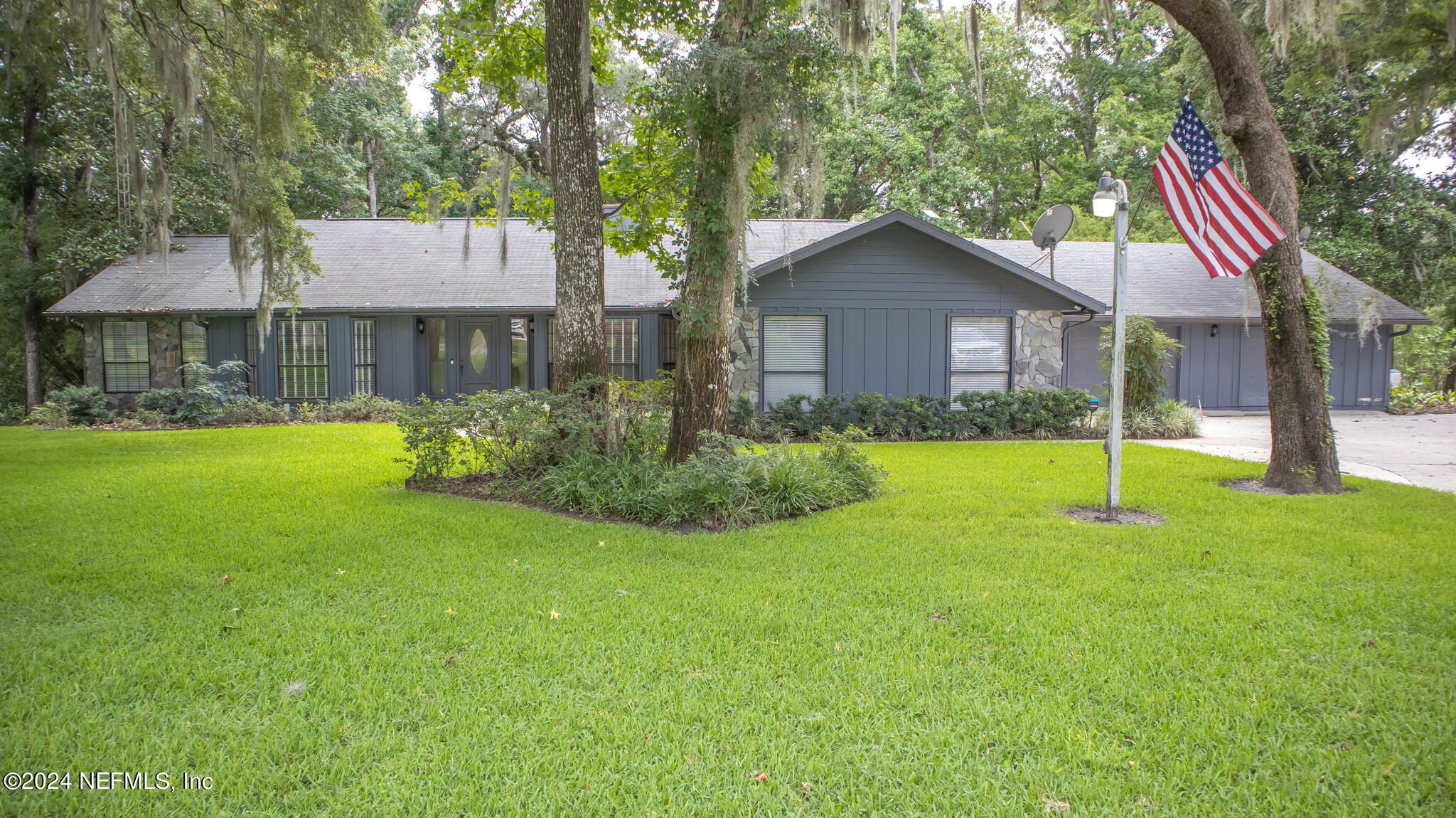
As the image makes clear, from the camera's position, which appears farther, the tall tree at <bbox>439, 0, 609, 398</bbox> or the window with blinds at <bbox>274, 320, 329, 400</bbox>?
the window with blinds at <bbox>274, 320, 329, 400</bbox>

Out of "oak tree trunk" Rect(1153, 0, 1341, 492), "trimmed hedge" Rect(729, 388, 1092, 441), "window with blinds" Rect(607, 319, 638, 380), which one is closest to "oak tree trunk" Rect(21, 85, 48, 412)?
"window with blinds" Rect(607, 319, 638, 380)

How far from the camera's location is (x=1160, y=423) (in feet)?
40.4

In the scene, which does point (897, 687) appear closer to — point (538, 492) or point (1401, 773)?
point (1401, 773)

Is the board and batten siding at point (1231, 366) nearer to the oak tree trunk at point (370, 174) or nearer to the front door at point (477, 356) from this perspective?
the front door at point (477, 356)

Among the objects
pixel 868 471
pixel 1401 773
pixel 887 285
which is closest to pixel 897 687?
pixel 1401 773

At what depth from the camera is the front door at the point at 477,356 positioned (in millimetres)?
15422

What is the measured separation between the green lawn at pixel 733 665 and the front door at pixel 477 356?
9.52 m

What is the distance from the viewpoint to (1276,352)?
732cm

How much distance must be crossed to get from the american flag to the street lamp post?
1.83 feet

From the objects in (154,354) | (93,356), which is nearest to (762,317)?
(154,354)

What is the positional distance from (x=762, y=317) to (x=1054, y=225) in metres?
4.83

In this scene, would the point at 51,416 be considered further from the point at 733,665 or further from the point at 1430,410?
the point at 1430,410

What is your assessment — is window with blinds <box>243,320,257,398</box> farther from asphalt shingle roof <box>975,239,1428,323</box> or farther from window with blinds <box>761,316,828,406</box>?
asphalt shingle roof <box>975,239,1428,323</box>

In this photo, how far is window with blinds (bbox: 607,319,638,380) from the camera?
15.0 m
